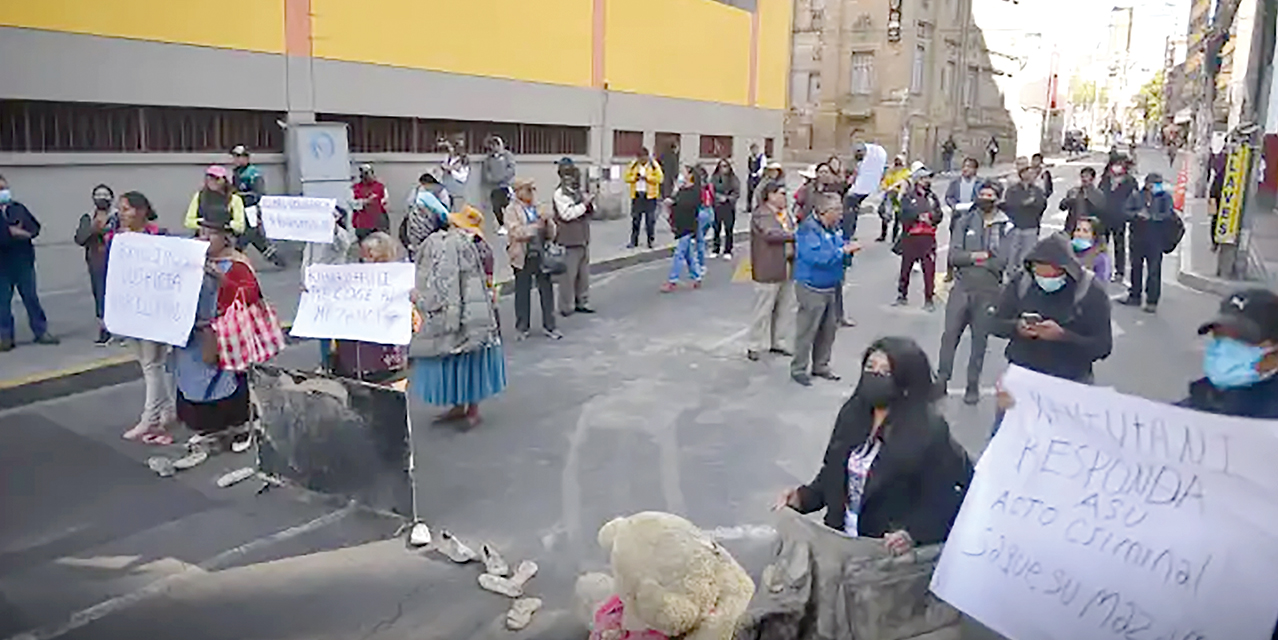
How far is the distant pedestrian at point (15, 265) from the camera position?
30.1 feet

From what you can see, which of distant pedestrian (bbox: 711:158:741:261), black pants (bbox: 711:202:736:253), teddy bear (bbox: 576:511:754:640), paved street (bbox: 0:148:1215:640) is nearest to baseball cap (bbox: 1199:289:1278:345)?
teddy bear (bbox: 576:511:754:640)

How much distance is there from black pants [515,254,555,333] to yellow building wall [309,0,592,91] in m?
6.87

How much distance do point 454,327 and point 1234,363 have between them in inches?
194

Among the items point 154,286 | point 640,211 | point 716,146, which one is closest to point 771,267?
point 154,286

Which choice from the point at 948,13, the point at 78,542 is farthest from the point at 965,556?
the point at 948,13

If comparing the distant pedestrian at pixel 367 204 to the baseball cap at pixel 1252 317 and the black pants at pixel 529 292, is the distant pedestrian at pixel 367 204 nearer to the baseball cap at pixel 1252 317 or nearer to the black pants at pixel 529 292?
the black pants at pixel 529 292

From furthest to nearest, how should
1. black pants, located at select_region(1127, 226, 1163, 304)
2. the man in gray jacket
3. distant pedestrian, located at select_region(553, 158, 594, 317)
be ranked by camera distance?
black pants, located at select_region(1127, 226, 1163, 304)
distant pedestrian, located at select_region(553, 158, 594, 317)
the man in gray jacket

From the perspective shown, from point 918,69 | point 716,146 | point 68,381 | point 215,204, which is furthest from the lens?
point 918,69

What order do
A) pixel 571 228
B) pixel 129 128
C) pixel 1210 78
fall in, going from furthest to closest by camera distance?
pixel 1210 78
pixel 129 128
pixel 571 228

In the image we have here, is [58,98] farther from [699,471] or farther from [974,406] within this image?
[974,406]

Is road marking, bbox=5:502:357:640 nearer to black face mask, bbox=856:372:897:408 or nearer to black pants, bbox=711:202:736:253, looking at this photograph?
black face mask, bbox=856:372:897:408

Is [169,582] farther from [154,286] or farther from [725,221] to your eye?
[725,221]

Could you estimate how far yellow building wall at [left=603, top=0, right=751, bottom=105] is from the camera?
23375 mm

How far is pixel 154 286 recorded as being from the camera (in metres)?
6.70
